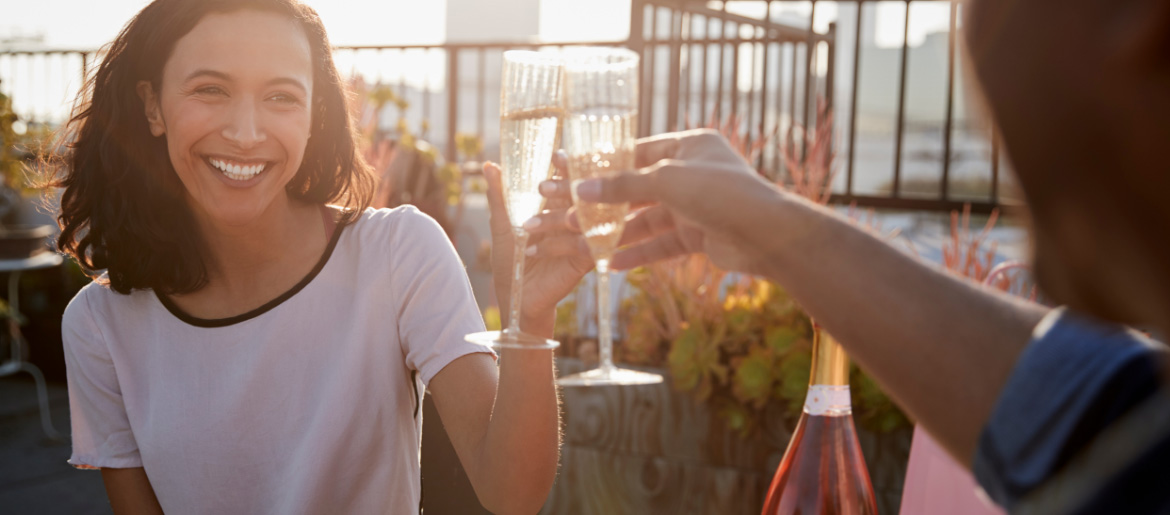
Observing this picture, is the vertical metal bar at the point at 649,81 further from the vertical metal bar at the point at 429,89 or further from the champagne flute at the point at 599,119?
the champagne flute at the point at 599,119

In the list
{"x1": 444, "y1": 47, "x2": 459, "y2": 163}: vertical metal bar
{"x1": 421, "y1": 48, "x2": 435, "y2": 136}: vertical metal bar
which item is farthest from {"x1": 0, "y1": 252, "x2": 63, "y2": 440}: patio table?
{"x1": 444, "y1": 47, "x2": 459, "y2": 163}: vertical metal bar

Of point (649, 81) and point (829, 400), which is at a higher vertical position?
point (649, 81)

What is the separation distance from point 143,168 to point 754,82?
17.9ft

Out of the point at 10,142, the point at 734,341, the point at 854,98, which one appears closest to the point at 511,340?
the point at 734,341

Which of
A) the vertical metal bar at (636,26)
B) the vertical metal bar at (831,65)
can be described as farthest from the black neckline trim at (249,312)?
the vertical metal bar at (831,65)

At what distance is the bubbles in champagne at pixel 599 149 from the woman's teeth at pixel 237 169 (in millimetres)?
919

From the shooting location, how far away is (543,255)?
116cm

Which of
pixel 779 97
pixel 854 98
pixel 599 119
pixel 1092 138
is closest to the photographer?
pixel 1092 138

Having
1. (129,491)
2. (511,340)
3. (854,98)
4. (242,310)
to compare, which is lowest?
(129,491)

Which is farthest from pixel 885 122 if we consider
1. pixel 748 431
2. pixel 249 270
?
pixel 249 270

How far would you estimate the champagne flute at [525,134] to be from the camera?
3.26 feet

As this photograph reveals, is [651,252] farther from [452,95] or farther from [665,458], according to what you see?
[452,95]

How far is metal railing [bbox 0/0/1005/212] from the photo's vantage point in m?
5.01

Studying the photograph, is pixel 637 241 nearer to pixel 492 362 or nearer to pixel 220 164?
pixel 492 362
